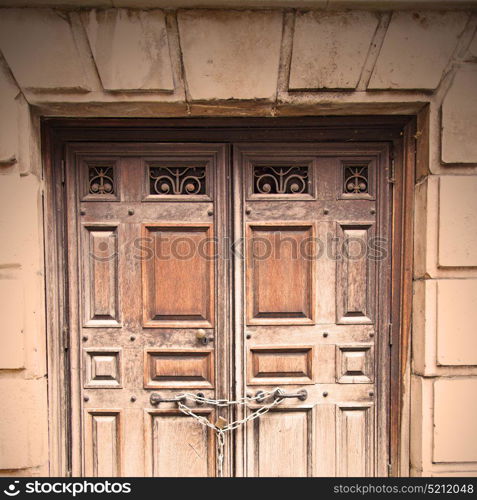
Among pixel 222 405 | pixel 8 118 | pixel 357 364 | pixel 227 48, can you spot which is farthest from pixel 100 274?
pixel 357 364

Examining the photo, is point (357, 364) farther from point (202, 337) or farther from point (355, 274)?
point (202, 337)

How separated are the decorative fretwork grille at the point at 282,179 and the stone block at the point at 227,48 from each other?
49 cm

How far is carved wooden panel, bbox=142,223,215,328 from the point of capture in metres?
2.12

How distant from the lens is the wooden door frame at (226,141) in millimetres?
2057

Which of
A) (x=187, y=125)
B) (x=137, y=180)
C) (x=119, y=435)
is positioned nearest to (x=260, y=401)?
(x=119, y=435)

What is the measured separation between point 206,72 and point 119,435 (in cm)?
205

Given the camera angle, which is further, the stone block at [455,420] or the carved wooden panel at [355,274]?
the carved wooden panel at [355,274]

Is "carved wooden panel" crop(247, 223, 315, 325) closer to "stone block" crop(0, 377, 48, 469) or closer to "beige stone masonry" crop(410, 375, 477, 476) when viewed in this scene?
"beige stone masonry" crop(410, 375, 477, 476)

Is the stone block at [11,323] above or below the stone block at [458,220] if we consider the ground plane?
below

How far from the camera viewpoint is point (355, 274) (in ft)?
7.02

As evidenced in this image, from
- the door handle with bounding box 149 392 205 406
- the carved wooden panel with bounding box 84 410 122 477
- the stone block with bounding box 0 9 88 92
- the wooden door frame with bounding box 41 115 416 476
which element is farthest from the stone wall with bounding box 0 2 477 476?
the door handle with bounding box 149 392 205 406

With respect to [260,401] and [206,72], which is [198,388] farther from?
[206,72]

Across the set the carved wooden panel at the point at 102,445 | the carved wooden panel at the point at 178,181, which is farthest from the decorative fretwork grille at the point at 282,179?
the carved wooden panel at the point at 102,445

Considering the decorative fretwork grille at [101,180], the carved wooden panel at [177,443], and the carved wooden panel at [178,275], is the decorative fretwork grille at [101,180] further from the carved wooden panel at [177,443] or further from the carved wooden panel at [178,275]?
the carved wooden panel at [177,443]
